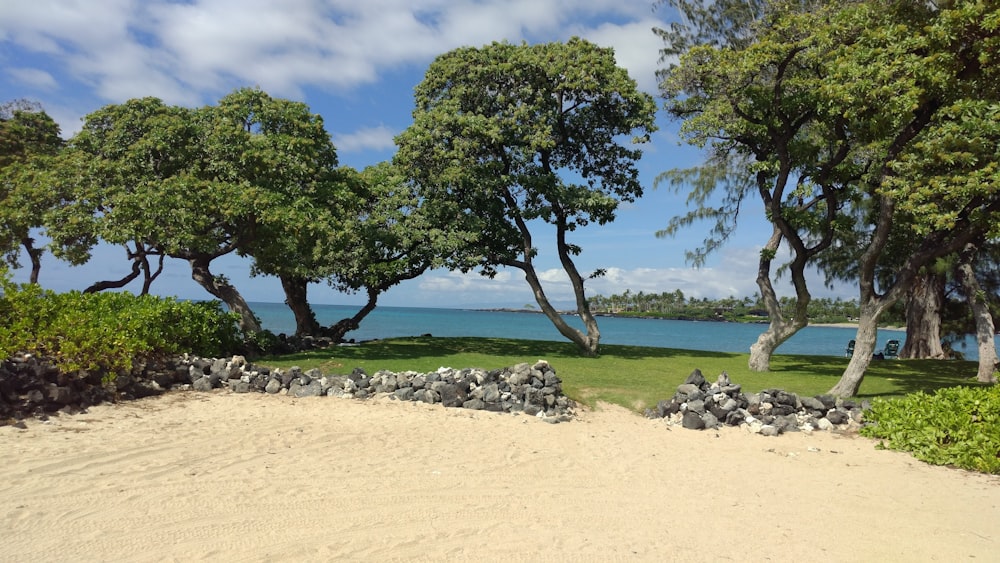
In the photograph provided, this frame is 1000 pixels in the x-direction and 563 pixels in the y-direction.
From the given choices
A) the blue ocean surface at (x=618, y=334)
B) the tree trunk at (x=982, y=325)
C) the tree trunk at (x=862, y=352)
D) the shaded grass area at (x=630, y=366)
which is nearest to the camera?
the tree trunk at (x=862, y=352)

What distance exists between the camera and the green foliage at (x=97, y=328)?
953cm

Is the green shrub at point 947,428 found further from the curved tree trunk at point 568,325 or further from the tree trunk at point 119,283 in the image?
the tree trunk at point 119,283

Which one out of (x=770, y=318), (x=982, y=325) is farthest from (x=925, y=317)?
(x=770, y=318)

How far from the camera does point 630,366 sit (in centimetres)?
1548

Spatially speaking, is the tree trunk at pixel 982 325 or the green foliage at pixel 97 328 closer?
the green foliage at pixel 97 328

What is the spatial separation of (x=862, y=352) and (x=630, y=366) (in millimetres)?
5281

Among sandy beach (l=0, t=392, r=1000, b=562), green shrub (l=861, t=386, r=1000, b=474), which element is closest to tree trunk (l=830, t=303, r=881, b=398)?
green shrub (l=861, t=386, r=1000, b=474)

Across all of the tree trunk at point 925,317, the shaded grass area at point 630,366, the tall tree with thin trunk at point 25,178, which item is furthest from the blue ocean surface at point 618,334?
the tall tree with thin trunk at point 25,178

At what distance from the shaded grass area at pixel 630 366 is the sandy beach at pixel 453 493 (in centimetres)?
254

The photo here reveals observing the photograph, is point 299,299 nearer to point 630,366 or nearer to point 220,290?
point 220,290

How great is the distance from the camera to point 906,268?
1146 cm

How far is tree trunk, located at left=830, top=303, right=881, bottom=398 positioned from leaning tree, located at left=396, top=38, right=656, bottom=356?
6456 mm

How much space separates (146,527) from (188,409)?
5083 millimetres

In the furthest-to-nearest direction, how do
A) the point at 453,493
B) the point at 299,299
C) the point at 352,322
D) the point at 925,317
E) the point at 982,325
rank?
the point at 925,317 < the point at 352,322 < the point at 299,299 < the point at 982,325 < the point at 453,493
